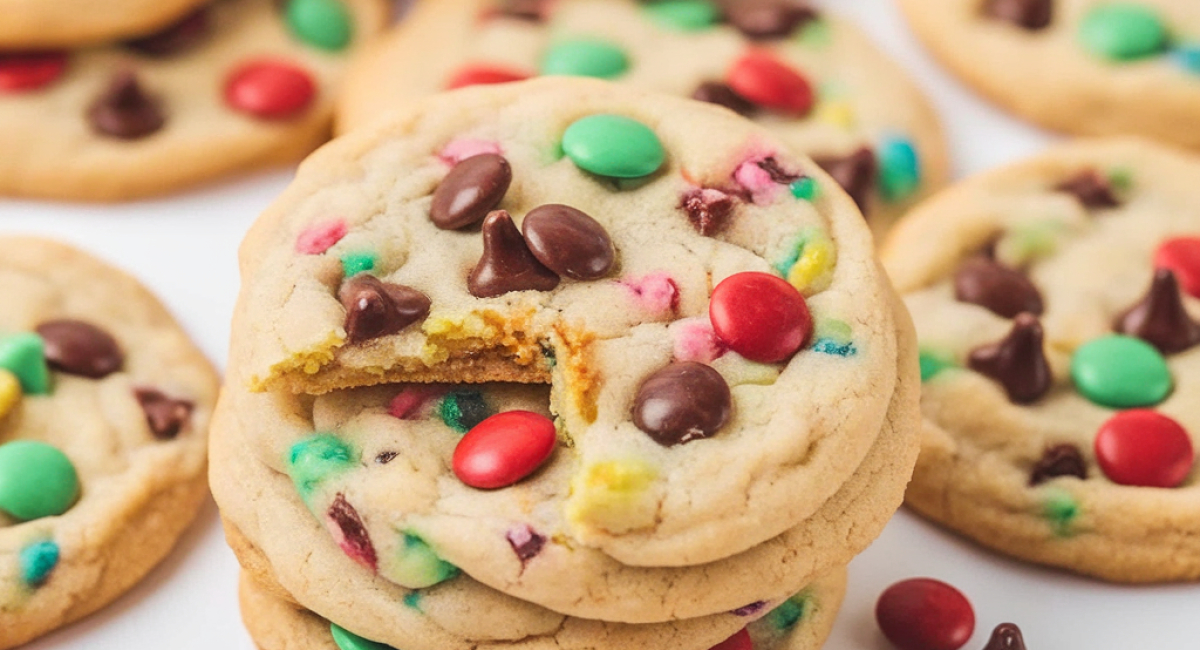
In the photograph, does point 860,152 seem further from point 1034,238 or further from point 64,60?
point 64,60

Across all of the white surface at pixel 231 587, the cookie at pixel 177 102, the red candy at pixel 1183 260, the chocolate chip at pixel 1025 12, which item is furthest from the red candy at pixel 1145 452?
the cookie at pixel 177 102

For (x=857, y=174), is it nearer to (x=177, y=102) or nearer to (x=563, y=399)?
(x=563, y=399)

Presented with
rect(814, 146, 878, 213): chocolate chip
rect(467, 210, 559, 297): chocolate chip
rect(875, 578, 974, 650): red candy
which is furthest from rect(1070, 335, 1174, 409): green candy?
rect(467, 210, 559, 297): chocolate chip

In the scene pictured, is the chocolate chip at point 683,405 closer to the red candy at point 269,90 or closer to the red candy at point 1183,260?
the red candy at point 1183,260

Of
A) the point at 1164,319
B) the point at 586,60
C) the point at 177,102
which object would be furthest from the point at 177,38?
the point at 1164,319

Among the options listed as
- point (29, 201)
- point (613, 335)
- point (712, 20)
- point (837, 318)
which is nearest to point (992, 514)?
point (837, 318)

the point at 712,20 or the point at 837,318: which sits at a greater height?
the point at 837,318

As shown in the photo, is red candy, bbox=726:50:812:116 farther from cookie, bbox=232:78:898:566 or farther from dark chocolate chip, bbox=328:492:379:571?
dark chocolate chip, bbox=328:492:379:571
